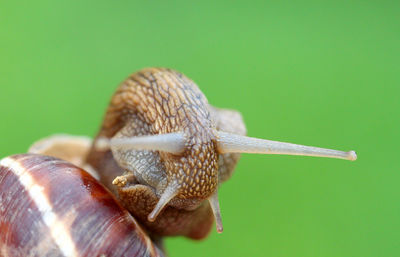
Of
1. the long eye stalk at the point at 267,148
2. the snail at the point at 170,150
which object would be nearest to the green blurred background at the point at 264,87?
the snail at the point at 170,150

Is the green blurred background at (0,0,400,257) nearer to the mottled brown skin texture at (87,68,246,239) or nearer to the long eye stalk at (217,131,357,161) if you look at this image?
the mottled brown skin texture at (87,68,246,239)

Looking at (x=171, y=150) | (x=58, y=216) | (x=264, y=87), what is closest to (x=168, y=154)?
(x=171, y=150)

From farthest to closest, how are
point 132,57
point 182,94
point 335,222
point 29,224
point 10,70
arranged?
point 132,57 < point 10,70 < point 335,222 < point 182,94 < point 29,224

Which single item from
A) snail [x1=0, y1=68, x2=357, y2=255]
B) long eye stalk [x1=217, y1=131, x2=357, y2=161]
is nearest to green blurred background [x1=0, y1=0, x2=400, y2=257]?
snail [x1=0, y1=68, x2=357, y2=255]

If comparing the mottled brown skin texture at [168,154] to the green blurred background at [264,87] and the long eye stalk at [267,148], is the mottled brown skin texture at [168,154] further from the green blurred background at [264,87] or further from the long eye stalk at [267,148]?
the green blurred background at [264,87]

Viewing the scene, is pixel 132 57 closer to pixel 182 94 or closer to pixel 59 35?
pixel 59 35

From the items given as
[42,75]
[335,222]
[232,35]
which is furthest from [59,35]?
[335,222]

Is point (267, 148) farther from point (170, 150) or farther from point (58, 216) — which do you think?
point (58, 216)
